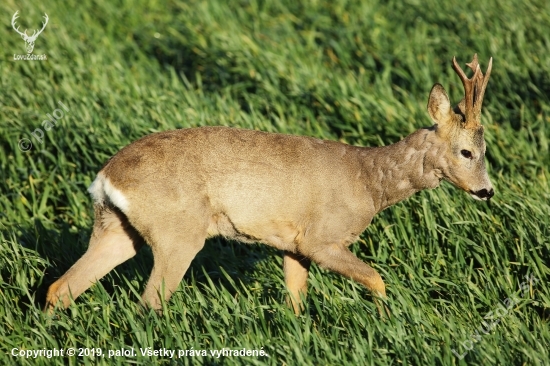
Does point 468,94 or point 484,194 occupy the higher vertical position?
Result: point 468,94

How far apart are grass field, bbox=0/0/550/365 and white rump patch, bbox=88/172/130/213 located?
57 centimetres

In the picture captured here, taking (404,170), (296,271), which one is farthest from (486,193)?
(296,271)

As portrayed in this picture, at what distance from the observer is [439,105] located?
5.56 metres

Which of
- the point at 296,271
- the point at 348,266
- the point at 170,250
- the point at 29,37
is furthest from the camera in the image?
the point at 29,37

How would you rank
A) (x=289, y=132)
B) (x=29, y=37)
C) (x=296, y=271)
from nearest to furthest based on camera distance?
(x=296, y=271)
(x=289, y=132)
(x=29, y=37)

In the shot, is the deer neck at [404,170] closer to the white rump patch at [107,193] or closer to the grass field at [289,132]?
the grass field at [289,132]

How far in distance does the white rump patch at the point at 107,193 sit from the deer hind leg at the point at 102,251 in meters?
0.09

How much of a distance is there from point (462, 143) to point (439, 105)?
28 centimetres

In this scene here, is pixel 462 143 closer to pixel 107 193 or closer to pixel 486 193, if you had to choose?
pixel 486 193

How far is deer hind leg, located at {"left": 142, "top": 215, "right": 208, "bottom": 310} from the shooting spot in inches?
205

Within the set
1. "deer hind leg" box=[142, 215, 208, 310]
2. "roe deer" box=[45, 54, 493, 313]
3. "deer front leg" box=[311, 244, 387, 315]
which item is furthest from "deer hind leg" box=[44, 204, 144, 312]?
"deer front leg" box=[311, 244, 387, 315]

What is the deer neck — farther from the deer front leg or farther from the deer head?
the deer front leg

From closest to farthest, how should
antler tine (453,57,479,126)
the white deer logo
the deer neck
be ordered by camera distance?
antler tine (453,57,479,126) → the deer neck → the white deer logo

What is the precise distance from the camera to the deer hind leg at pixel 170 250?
520 centimetres
